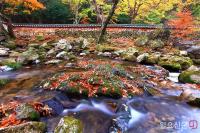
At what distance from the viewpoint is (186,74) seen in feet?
38.3

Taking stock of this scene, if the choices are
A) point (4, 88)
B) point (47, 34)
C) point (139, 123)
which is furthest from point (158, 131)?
point (47, 34)

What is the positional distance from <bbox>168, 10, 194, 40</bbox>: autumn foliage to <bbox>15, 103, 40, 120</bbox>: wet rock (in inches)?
731

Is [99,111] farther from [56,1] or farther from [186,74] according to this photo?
[56,1]

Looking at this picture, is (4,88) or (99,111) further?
(4,88)

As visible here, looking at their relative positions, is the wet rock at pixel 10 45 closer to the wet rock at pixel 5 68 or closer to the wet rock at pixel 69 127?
the wet rock at pixel 5 68

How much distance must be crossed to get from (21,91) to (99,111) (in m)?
3.32

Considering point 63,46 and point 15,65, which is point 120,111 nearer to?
point 15,65

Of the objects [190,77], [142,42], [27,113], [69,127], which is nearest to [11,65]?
[27,113]

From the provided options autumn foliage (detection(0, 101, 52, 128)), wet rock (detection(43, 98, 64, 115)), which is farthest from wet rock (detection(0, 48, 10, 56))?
wet rock (detection(43, 98, 64, 115))

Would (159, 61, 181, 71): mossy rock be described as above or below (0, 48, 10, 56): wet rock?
above

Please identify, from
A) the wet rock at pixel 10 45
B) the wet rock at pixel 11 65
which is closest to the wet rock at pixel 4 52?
the wet rock at pixel 10 45

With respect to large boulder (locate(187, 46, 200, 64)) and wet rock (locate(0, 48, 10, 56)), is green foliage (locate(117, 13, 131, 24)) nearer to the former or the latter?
large boulder (locate(187, 46, 200, 64))

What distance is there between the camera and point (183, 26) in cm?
2309

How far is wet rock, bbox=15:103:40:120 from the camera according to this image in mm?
6934
